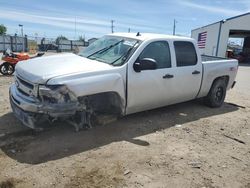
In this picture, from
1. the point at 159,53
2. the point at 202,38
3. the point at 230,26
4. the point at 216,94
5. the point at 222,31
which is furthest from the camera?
the point at 202,38

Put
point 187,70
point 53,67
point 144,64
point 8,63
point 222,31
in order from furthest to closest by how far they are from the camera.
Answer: point 222,31 < point 8,63 < point 187,70 < point 144,64 < point 53,67

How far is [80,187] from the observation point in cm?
342

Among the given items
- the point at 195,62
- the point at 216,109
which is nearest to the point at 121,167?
the point at 195,62

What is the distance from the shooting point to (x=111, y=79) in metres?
4.87

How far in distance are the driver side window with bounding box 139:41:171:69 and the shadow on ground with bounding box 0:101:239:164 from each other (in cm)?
125

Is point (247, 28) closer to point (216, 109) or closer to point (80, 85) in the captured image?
point (216, 109)

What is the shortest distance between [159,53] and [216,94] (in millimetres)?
2667

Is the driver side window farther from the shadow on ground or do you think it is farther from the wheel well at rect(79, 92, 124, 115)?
the shadow on ground

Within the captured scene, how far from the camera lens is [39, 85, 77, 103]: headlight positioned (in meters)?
4.29

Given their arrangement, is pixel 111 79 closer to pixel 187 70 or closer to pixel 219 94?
pixel 187 70

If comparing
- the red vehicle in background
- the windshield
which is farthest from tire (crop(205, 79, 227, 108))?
the red vehicle in background

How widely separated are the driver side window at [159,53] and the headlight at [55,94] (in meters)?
1.78

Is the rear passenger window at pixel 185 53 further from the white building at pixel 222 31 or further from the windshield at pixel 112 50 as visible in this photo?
the white building at pixel 222 31

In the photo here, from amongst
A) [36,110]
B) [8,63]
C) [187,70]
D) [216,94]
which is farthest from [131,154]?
[8,63]
